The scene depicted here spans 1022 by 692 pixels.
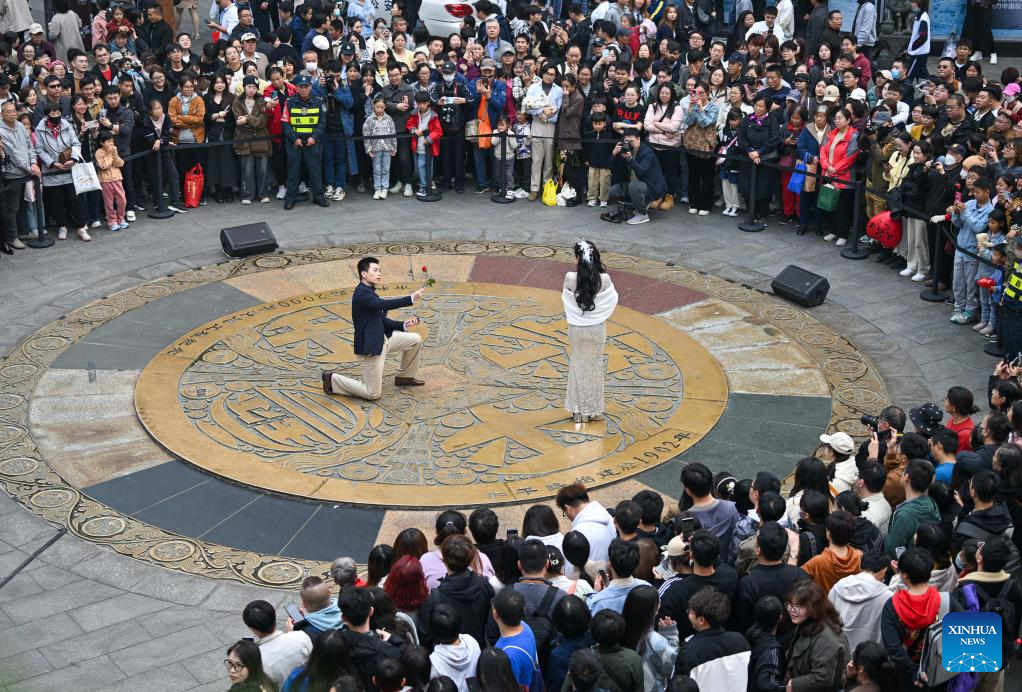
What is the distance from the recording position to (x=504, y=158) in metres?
19.4

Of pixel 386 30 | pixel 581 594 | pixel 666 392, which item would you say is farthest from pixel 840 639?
pixel 386 30

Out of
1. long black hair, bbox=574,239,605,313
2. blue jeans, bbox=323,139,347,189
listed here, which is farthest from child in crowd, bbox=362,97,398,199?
long black hair, bbox=574,239,605,313

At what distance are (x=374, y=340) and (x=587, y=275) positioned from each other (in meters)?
2.23

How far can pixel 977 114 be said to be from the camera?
1695 centimetres

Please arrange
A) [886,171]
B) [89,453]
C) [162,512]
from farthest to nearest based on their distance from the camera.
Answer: [886,171]
[89,453]
[162,512]

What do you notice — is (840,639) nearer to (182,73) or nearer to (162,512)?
(162,512)

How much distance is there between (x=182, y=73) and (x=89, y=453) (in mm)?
8280

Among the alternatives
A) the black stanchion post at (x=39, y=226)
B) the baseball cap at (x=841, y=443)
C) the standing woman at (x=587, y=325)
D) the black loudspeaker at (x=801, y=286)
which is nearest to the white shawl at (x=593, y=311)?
the standing woman at (x=587, y=325)

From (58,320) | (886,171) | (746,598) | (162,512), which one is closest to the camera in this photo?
(746,598)

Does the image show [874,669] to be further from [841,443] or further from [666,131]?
[666,131]

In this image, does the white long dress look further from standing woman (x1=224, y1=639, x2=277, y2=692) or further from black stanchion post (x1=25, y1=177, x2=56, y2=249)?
black stanchion post (x1=25, y1=177, x2=56, y2=249)

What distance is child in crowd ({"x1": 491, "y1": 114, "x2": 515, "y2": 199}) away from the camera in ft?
63.2

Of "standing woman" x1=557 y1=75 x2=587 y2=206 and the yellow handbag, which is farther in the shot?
the yellow handbag

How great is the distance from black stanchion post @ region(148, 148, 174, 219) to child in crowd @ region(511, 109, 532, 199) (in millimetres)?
5146
